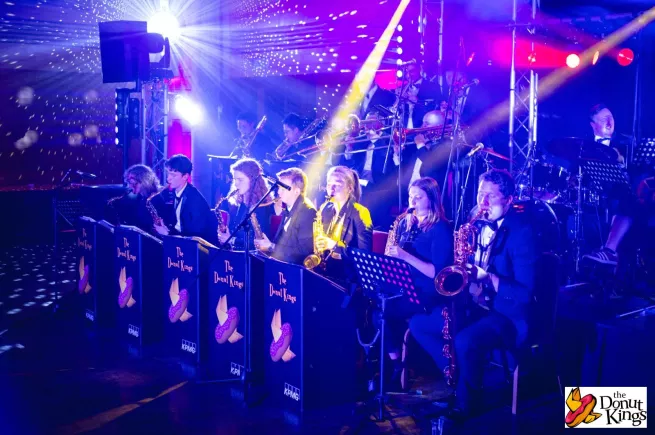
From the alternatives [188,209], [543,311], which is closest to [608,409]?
[543,311]

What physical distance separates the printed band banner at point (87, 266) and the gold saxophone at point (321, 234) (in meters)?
2.64

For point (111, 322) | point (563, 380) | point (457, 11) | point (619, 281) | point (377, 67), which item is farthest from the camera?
point (377, 67)

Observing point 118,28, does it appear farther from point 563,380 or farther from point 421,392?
point 563,380

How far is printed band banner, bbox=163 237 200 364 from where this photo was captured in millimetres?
6160

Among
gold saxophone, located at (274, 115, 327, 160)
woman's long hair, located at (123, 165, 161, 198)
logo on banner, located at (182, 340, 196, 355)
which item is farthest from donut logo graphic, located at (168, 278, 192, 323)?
gold saxophone, located at (274, 115, 327, 160)

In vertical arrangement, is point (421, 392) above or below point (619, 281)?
below

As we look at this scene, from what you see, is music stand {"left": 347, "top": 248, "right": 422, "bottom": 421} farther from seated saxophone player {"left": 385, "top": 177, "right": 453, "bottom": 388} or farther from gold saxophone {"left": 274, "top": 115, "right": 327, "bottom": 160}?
gold saxophone {"left": 274, "top": 115, "right": 327, "bottom": 160}

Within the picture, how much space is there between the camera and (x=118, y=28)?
9383 mm

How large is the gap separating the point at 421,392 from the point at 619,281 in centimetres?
259

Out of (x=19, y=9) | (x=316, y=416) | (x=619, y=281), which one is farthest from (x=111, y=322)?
(x=19, y=9)

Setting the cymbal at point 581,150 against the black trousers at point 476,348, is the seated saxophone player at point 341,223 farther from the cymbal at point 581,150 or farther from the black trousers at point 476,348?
the cymbal at point 581,150

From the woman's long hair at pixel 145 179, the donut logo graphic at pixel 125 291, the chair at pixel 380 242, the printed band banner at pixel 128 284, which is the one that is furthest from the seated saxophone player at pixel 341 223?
the woman's long hair at pixel 145 179

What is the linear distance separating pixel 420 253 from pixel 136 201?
3.36 metres

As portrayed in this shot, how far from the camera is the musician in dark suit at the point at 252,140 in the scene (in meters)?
11.5
